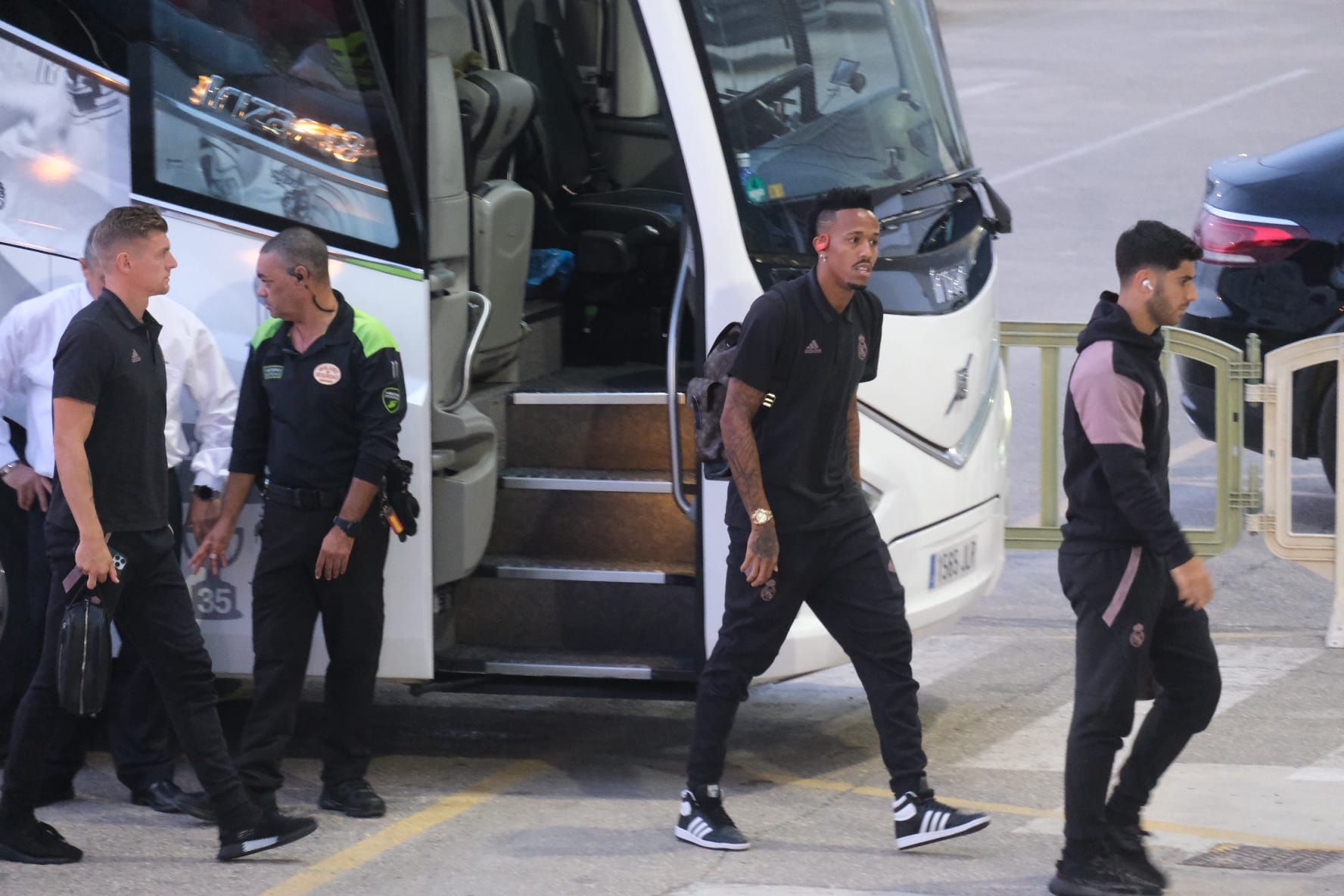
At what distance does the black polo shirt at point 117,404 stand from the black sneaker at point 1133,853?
8.78 ft

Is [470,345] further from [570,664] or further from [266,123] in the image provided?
[570,664]

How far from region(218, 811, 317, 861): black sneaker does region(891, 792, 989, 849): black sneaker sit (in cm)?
169

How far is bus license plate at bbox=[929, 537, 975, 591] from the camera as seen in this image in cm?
606

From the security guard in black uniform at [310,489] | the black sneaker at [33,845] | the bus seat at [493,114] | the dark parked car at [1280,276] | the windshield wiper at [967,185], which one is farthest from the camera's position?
the dark parked car at [1280,276]

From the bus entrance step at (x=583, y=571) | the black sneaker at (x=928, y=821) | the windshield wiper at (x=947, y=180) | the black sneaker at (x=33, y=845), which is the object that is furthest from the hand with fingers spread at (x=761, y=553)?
the black sneaker at (x=33, y=845)

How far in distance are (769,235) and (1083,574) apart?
150cm

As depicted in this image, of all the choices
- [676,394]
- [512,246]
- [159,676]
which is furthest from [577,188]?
[159,676]

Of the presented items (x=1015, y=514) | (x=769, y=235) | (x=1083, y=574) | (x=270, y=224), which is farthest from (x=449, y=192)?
(x=1015, y=514)

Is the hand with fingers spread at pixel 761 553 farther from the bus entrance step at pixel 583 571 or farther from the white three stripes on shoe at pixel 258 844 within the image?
the white three stripes on shoe at pixel 258 844

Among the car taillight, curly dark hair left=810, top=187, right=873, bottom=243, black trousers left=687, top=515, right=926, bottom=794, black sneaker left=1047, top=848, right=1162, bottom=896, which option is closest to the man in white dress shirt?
black trousers left=687, top=515, right=926, bottom=794

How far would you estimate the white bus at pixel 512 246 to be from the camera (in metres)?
5.81

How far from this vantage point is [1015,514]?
9492 mm

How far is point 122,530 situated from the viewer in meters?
5.23

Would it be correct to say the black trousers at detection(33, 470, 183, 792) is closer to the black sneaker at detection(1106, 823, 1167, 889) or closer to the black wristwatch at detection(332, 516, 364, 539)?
the black wristwatch at detection(332, 516, 364, 539)
